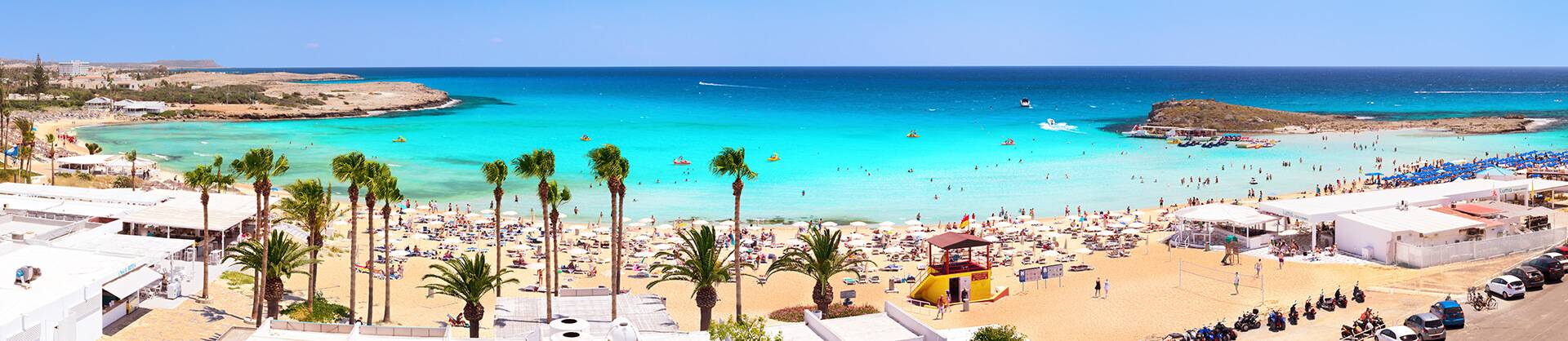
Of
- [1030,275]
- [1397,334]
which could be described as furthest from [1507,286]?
[1030,275]

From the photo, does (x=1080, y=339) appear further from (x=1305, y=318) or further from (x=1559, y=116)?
(x=1559, y=116)

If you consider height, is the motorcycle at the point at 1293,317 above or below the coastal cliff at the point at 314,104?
below

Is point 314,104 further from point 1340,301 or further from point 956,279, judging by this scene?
point 1340,301

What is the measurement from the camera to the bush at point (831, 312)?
30.4m

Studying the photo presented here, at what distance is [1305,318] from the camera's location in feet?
95.0

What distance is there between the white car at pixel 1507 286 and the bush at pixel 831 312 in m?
16.8

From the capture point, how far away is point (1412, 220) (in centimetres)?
3722

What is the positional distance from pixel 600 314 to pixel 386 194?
23.3ft

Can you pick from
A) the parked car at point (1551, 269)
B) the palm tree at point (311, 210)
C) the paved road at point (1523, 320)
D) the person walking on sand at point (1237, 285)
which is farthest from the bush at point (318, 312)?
the parked car at point (1551, 269)

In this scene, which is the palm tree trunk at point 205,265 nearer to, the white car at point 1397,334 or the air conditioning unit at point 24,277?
the air conditioning unit at point 24,277

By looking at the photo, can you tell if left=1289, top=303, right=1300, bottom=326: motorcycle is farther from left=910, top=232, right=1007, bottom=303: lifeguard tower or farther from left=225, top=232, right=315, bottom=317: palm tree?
left=225, top=232, right=315, bottom=317: palm tree

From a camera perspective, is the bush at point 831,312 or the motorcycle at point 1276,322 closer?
the motorcycle at point 1276,322

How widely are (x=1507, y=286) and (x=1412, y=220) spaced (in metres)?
8.09

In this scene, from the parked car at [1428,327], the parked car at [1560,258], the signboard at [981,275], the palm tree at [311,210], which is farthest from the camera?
the signboard at [981,275]
